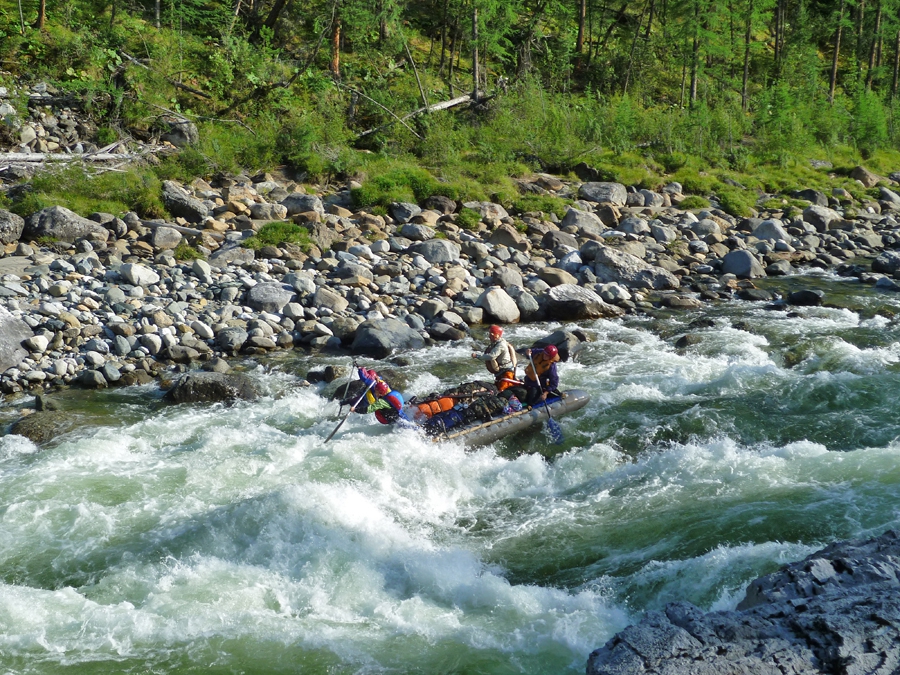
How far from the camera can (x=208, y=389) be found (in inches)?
372

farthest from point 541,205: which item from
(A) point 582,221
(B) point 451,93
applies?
(B) point 451,93

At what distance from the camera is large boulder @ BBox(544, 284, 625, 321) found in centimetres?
1323

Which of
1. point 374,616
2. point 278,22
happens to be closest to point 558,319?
point 374,616

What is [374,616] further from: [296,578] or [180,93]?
[180,93]

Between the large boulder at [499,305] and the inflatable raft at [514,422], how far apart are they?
3631 mm

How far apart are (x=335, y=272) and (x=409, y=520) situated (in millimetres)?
7374

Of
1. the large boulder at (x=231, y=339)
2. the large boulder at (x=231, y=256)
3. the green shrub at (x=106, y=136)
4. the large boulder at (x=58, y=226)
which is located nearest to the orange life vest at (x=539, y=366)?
the large boulder at (x=231, y=339)

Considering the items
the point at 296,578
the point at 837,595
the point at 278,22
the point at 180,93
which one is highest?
the point at 278,22

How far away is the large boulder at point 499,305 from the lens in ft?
42.4

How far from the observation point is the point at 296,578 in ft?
19.5

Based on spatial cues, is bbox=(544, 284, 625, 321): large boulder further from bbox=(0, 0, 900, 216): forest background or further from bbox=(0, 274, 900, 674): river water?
bbox=(0, 0, 900, 216): forest background

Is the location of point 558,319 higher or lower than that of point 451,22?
lower

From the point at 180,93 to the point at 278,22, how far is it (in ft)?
22.8

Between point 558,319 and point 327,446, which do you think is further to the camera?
point 558,319
